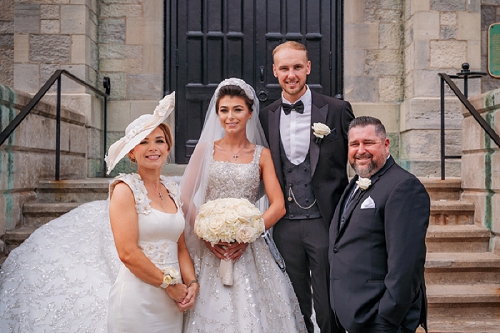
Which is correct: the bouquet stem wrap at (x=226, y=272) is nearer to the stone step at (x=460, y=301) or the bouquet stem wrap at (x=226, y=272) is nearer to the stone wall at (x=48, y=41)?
the stone step at (x=460, y=301)

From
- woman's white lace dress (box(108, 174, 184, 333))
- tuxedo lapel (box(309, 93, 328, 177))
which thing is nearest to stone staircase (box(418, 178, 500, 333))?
tuxedo lapel (box(309, 93, 328, 177))

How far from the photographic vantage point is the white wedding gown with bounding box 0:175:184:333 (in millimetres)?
3461

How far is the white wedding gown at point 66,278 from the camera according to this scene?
3.46 m

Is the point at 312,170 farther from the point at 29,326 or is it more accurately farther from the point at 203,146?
the point at 29,326

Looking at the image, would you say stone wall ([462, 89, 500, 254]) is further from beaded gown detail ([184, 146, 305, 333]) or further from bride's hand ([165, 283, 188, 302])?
bride's hand ([165, 283, 188, 302])

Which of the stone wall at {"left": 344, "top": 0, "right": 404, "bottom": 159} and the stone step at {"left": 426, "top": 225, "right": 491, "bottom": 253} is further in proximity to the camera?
the stone wall at {"left": 344, "top": 0, "right": 404, "bottom": 159}

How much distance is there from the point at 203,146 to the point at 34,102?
8.31ft

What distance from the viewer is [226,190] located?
10.1 feet

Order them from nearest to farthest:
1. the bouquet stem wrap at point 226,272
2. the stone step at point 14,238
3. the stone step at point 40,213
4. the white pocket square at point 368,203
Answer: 1. the white pocket square at point 368,203
2. the bouquet stem wrap at point 226,272
3. the stone step at point 14,238
4. the stone step at point 40,213

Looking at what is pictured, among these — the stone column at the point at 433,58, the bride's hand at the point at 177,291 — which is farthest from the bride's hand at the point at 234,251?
the stone column at the point at 433,58

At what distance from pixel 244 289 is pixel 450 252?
2.78 meters

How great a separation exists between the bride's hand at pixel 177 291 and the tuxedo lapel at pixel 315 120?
1.07 metres

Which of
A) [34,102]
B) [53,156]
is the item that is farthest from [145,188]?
[53,156]

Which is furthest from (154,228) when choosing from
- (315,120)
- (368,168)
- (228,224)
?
(315,120)
